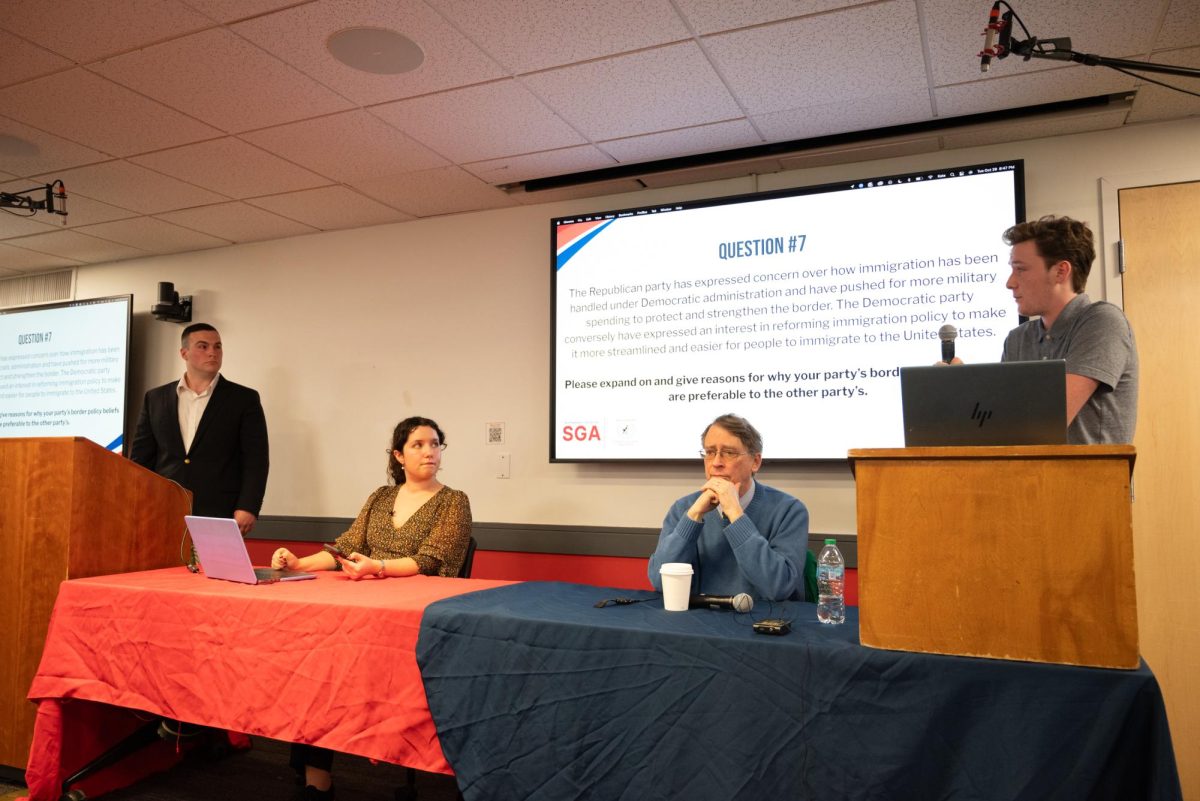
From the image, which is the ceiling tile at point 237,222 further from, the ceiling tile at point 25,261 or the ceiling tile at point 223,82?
the ceiling tile at point 25,261

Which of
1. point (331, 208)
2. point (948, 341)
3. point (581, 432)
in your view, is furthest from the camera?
point (331, 208)

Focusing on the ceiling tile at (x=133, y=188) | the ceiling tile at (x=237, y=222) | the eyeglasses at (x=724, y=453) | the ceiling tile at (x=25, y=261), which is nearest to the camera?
the eyeglasses at (x=724, y=453)

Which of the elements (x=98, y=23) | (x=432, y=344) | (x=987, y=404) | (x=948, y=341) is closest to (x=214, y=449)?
(x=432, y=344)

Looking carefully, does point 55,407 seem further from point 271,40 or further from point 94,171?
point 271,40

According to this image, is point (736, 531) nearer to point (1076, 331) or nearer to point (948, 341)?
point (948, 341)

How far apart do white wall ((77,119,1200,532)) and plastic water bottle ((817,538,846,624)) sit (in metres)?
1.33

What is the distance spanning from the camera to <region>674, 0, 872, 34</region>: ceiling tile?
2.26 metres

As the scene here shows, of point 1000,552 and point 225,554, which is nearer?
point 1000,552

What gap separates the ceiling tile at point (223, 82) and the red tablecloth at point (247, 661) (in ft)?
5.37

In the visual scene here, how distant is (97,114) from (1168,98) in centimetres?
379

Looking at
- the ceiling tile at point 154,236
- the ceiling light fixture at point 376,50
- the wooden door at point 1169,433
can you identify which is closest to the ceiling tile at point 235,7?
the ceiling light fixture at point 376,50

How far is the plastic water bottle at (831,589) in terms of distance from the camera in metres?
1.69

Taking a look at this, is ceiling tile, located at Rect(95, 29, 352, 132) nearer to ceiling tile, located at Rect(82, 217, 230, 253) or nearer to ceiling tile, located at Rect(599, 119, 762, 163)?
ceiling tile, located at Rect(599, 119, 762, 163)

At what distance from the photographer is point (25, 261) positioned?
503 centimetres
